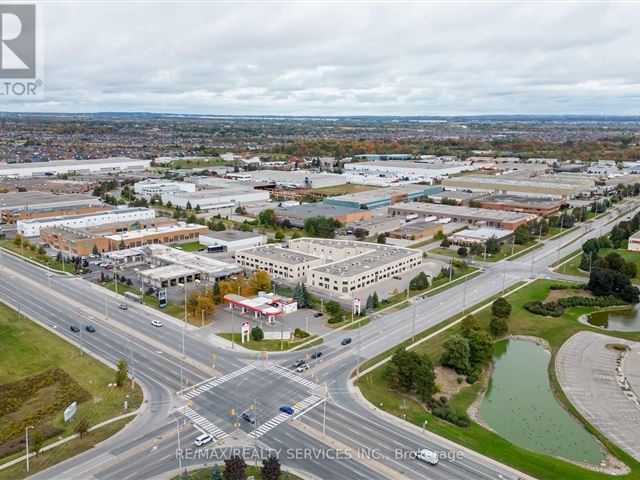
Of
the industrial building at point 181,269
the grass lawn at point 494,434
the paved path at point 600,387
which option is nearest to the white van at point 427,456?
the grass lawn at point 494,434

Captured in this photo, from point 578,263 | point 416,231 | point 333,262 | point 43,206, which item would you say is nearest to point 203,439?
point 333,262

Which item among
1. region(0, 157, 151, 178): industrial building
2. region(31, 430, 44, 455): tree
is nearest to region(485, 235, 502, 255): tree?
region(31, 430, 44, 455): tree

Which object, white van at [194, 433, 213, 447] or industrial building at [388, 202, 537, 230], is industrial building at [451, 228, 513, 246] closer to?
industrial building at [388, 202, 537, 230]

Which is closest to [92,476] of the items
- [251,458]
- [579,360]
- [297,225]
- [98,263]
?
[251,458]

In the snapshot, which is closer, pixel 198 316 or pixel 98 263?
pixel 198 316

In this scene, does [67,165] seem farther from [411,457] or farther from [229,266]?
[411,457]

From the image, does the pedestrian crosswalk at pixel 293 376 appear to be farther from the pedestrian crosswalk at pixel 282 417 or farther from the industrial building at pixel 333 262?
the industrial building at pixel 333 262
